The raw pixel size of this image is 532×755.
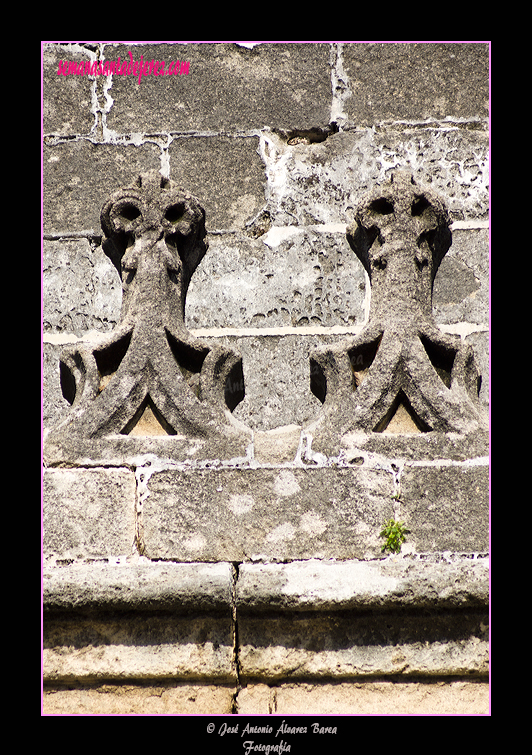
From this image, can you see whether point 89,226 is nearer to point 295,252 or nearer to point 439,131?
point 295,252

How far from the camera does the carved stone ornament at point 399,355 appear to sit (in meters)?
2.20

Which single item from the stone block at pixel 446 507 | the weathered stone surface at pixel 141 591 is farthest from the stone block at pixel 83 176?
the stone block at pixel 446 507

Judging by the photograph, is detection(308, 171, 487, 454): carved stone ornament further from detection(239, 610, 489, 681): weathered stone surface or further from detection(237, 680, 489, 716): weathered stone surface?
detection(237, 680, 489, 716): weathered stone surface

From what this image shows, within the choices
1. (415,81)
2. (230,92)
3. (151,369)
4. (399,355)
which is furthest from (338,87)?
(151,369)

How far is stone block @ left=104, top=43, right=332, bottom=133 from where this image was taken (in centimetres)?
331

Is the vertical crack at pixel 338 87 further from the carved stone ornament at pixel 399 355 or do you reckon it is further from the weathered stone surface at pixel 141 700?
the weathered stone surface at pixel 141 700

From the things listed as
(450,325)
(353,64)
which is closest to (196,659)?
(450,325)

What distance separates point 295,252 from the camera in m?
3.17

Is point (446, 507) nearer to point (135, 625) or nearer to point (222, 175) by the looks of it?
point (135, 625)

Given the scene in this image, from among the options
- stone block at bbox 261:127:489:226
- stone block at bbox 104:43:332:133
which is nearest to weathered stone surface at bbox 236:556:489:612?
stone block at bbox 261:127:489:226

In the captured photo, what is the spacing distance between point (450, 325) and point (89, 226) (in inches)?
60.0

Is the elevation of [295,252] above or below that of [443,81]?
below

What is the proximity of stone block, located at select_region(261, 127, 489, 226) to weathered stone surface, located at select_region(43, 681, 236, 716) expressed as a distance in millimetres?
1893

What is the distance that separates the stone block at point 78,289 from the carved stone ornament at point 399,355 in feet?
3.73
